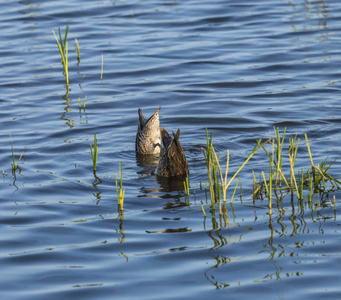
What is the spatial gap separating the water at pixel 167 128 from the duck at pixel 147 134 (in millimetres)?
202

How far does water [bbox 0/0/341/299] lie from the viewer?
5.80m

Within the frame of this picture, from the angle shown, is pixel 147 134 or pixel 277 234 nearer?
pixel 277 234

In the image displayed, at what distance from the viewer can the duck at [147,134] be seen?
9766 millimetres

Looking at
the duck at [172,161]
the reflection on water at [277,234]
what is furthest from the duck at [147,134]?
the reflection on water at [277,234]

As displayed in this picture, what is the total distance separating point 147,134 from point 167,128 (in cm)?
96

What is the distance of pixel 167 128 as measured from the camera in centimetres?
1070

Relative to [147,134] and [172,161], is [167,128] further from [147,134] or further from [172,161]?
[172,161]

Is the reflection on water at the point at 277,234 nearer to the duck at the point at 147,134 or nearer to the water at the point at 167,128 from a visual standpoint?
the water at the point at 167,128

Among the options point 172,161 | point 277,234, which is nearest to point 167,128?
point 172,161

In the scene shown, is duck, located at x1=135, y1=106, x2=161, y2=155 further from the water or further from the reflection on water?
the reflection on water

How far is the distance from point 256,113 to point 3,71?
207 inches

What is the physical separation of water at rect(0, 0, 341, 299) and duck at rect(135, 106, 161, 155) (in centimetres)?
20

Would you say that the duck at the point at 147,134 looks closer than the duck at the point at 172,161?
No

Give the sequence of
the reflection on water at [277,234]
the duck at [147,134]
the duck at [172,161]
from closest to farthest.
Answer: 1. the reflection on water at [277,234]
2. the duck at [172,161]
3. the duck at [147,134]
